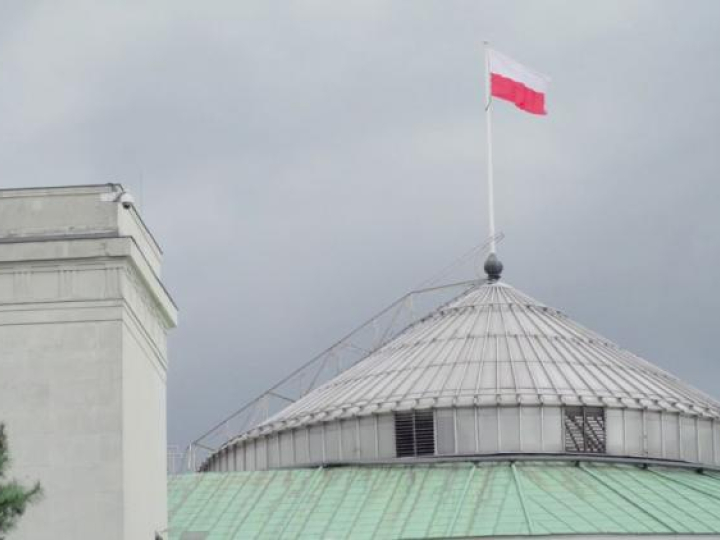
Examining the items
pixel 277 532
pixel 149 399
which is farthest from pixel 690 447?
pixel 149 399

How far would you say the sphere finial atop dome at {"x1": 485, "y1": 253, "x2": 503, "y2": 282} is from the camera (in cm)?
11162

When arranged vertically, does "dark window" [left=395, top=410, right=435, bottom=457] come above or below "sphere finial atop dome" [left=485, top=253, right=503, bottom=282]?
below

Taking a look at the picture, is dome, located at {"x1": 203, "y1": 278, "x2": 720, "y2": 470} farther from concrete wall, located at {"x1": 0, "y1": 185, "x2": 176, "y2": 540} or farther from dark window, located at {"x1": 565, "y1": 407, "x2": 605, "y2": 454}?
concrete wall, located at {"x1": 0, "y1": 185, "x2": 176, "y2": 540}

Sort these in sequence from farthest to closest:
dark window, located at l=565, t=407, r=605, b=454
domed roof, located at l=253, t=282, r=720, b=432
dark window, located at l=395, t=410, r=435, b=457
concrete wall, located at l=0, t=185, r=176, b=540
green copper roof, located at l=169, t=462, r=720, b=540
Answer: domed roof, located at l=253, t=282, r=720, b=432 → dark window, located at l=395, t=410, r=435, b=457 → dark window, located at l=565, t=407, r=605, b=454 → green copper roof, located at l=169, t=462, r=720, b=540 → concrete wall, located at l=0, t=185, r=176, b=540

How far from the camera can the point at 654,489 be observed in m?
93.8

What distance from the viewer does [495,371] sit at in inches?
3986

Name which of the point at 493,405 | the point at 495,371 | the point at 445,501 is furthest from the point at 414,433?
the point at 445,501

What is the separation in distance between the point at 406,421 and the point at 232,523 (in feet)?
27.0

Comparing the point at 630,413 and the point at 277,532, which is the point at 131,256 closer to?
the point at 277,532

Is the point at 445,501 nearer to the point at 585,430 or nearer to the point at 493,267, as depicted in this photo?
the point at 585,430

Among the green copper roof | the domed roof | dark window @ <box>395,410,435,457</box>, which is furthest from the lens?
the domed roof

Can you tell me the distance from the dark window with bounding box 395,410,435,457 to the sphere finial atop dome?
44.9 feet

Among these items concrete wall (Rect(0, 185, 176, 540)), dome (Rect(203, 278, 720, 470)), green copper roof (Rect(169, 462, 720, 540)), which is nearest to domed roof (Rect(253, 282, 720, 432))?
dome (Rect(203, 278, 720, 470))

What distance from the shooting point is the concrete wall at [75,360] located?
243 ft
